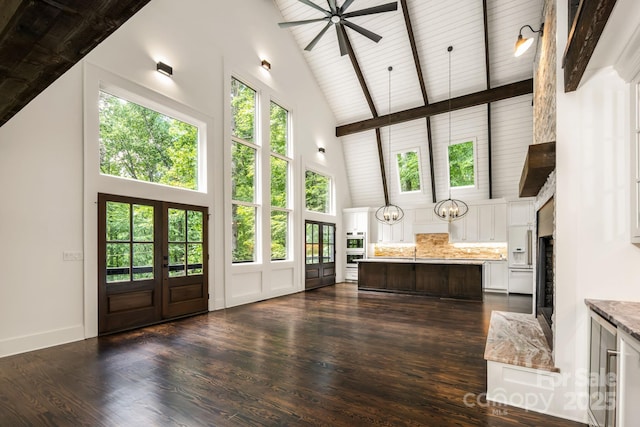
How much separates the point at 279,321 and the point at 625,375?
4.12m

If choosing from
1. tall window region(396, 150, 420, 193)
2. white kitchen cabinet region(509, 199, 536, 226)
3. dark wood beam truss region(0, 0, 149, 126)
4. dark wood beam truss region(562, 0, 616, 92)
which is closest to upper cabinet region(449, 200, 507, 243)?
white kitchen cabinet region(509, 199, 536, 226)

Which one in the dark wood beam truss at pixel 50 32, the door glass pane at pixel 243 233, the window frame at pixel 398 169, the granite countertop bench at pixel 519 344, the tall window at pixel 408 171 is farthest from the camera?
the tall window at pixel 408 171

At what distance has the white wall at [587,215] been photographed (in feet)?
6.80

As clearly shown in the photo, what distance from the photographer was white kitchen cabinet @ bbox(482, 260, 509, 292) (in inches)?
314

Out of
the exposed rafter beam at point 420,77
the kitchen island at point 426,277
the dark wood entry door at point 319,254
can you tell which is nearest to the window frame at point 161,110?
the dark wood entry door at point 319,254

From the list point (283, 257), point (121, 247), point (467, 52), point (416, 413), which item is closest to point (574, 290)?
point (416, 413)

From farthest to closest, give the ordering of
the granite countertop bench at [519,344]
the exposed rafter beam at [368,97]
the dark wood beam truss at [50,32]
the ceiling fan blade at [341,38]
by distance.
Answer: the exposed rafter beam at [368,97] → the ceiling fan blade at [341,38] → the granite countertop bench at [519,344] → the dark wood beam truss at [50,32]

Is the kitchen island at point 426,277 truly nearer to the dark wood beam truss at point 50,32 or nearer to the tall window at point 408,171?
the tall window at point 408,171

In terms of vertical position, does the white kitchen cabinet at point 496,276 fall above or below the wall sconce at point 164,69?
below

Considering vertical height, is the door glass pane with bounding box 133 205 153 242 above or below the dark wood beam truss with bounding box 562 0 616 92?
below

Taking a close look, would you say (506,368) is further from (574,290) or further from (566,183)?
(566,183)

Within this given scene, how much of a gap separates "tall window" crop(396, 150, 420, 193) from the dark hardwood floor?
5.37 m

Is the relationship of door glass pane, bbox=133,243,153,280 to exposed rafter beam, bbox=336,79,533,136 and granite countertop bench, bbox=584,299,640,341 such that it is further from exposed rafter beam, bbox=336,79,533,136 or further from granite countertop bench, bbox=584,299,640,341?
exposed rafter beam, bbox=336,79,533,136

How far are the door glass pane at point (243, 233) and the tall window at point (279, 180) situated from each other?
0.68 meters
